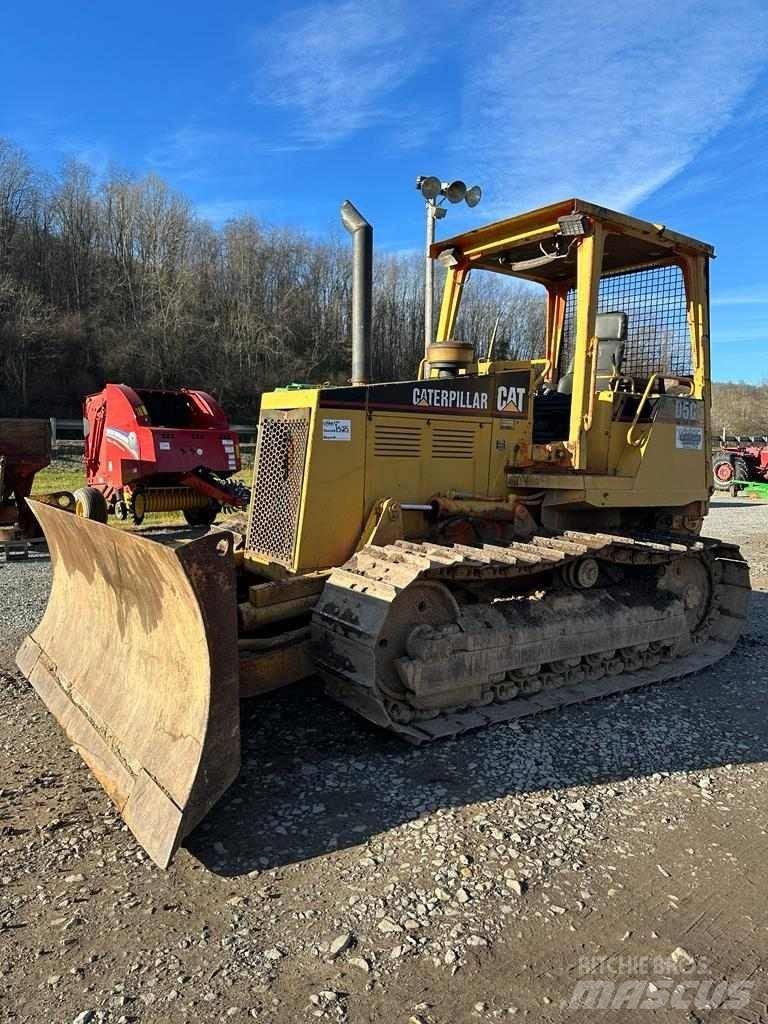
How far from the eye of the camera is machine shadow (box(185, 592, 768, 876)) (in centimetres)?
351

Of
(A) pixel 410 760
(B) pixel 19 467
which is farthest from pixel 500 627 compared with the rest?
(B) pixel 19 467

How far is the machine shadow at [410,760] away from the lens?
3.51m

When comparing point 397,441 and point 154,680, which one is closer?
point 154,680

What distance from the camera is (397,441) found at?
16.8ft

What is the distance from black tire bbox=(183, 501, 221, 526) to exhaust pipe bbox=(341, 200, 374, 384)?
644 cm

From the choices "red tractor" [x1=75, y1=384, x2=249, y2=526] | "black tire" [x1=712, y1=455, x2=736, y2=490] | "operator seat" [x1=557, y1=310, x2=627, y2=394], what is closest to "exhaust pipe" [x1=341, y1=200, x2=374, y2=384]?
"operator seat" [x1=557, y1=310, x2=627, y2=394]

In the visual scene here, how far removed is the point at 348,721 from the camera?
186 inches

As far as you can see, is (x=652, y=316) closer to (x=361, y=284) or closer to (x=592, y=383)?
(x=592, y=383)

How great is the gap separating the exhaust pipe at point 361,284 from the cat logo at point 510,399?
3.29ft

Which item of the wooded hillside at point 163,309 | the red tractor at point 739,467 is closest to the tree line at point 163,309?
the wooded hillside at point 163,309

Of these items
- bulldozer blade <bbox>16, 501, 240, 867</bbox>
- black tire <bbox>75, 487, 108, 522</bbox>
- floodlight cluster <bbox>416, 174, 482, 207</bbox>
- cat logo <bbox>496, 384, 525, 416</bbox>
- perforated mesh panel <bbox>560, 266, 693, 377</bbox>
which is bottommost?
bulldozer blade <bbox>16, 501, 240, 867</bbox>

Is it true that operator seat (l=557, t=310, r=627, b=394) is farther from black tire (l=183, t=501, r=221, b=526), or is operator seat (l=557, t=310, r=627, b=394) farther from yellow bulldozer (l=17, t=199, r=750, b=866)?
black tire (l=183, t=501, r=221, b=526)

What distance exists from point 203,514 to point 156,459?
4.86 ft

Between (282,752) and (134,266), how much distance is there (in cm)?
4281
